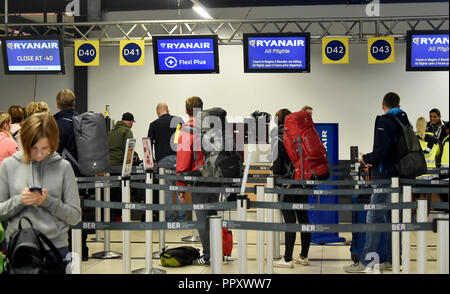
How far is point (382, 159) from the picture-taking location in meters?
6.92

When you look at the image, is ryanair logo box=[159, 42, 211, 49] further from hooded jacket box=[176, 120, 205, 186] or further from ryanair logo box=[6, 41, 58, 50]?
hooded jacket box=[176, 120, 205, 186]

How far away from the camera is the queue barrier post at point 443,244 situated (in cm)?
393

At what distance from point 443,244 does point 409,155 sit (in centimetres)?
289

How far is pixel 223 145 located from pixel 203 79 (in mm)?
10038

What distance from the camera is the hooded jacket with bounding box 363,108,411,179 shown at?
22.4 feet

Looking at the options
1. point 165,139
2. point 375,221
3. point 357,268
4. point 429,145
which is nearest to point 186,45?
point 165,139

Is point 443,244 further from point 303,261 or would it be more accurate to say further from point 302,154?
point 303,261

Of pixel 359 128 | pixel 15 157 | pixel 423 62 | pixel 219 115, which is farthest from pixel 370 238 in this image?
pixel 359 128

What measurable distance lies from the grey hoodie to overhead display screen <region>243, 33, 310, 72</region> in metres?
9.01

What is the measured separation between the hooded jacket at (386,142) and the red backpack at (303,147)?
560mm

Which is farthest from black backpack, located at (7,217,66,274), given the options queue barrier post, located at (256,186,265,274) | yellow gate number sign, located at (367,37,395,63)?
yellow gate number sign, located at (367,37,395,63)

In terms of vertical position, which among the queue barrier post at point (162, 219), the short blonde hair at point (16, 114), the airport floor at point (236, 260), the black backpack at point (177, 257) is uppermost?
the short blonde hair at point (16, 114)

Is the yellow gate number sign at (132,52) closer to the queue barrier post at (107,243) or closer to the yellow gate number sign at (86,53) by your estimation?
the yellow gate number sign at (86,53)

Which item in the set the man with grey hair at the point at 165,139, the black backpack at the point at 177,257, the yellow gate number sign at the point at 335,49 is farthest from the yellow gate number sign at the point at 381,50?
the black backpack at the point at 177,257
